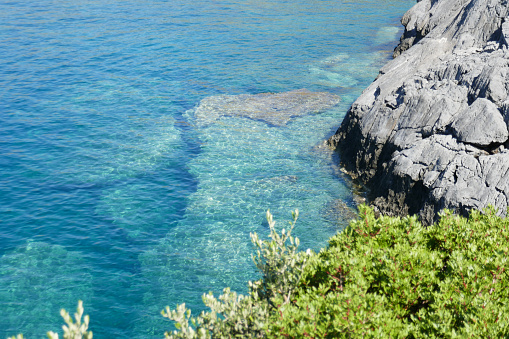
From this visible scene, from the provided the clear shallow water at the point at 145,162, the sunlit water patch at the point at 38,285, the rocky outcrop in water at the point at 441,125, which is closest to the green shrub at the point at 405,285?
the rocky outcrop in water at the point at 441,125

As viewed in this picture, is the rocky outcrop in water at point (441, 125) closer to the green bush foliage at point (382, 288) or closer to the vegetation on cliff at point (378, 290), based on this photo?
the green bush foliage at point (382, 288)

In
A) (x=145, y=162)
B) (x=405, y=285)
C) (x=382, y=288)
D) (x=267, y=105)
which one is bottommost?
(x=145, y=162)

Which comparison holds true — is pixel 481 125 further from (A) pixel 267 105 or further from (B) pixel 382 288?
(A) pixel 267 105

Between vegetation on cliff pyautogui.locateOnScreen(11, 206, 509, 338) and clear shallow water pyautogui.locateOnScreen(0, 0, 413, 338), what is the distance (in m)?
8.19

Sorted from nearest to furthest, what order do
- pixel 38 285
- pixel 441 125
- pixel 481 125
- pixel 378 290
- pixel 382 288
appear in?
pixel 382 288 < pixel 378 290 < pixel 38 285 < pixel 481 125 < pixel 441 125

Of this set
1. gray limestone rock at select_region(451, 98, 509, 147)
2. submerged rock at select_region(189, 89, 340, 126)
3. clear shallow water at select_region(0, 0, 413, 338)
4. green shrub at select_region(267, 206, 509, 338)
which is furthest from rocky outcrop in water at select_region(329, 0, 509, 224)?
submerged rock at select_region(189, 89, 340, 126)

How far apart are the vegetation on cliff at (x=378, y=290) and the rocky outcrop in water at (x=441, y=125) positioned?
493 centimetres

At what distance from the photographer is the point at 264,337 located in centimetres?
928

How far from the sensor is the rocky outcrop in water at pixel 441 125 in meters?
19.0

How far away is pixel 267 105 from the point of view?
3772 cm

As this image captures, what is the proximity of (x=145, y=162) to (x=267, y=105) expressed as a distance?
13.2 meters

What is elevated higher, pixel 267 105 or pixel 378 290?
pixel 378 290

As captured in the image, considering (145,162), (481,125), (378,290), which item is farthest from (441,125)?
(145,162)

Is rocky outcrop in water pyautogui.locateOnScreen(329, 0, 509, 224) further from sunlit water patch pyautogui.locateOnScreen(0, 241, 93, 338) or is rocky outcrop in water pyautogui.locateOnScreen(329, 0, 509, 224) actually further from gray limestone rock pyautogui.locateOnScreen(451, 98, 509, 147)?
sunlit water patch pyautogui.locateOnScreen(0, 241, 93, 338)
